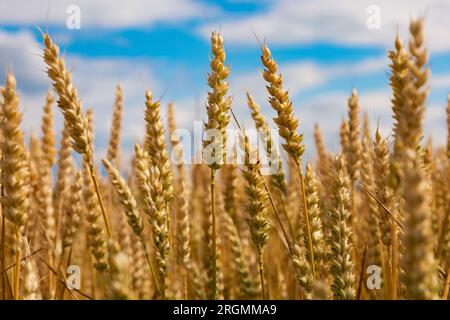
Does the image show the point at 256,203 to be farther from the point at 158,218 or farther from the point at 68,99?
the point at 68,99

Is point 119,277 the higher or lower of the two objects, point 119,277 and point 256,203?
the lower

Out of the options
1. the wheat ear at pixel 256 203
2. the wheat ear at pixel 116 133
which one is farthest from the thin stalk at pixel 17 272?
the wheat ear at pixel 116 133

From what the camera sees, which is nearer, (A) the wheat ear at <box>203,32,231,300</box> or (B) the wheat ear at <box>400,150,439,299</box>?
(B) the wheat ear at <box>400,150,439,299</box>

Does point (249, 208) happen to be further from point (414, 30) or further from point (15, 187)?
point (414, 30)

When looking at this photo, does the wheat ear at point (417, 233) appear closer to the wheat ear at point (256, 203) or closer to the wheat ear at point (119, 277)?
the wheat ear at point (119, 277)

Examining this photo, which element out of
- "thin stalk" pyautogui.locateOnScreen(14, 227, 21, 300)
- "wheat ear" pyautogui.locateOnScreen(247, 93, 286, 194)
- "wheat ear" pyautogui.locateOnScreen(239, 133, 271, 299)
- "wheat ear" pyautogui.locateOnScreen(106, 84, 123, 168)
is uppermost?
"wheat ear" pyautogui.locateOnScreen(106, 84, 123, 168)

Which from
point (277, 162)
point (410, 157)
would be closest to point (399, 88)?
point (410, 157)

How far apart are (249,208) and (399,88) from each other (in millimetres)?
619

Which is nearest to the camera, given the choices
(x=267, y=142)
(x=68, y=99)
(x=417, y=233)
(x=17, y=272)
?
(x=417, y=233)

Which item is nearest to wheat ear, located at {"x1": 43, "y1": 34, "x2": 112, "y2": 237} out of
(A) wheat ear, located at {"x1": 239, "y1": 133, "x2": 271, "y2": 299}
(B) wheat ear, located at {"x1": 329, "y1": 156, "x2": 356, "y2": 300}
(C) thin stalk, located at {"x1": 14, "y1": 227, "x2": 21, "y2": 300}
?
(C) thin stalk, located at {"x1": 14, "y1": 227, "x2": 21, "y2": 300}

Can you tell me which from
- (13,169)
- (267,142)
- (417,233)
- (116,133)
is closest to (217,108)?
(267,142)

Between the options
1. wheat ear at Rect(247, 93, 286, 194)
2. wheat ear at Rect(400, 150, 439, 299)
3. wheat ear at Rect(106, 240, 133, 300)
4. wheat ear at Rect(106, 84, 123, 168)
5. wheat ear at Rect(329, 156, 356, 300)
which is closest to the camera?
wheat ear at Rect(400, 150, 439, 299)

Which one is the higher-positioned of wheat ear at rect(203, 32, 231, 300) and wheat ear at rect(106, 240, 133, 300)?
wheat ear at rect(203, 32, 231, 300)

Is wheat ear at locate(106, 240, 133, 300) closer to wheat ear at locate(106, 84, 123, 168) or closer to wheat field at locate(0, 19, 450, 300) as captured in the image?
wheat field at locate(0, 19, 450, 300)
